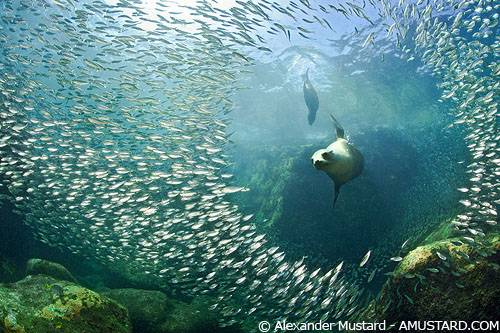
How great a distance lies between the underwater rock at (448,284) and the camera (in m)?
5.93

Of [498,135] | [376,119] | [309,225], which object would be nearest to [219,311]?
[309,225]

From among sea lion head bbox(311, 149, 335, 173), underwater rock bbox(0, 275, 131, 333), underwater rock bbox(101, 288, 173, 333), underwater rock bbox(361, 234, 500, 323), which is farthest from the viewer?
underwater rock bbox(101, 288, 173, 333)

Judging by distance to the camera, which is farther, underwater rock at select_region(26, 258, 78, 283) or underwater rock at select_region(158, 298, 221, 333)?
underwater rock at select_region(158, 298, 221, 333)

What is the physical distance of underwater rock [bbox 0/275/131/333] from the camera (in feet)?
16.0

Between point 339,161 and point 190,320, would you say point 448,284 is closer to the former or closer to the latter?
point 339,161

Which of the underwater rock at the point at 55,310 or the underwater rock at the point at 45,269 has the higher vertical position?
the underwater rock at the point at 55,310

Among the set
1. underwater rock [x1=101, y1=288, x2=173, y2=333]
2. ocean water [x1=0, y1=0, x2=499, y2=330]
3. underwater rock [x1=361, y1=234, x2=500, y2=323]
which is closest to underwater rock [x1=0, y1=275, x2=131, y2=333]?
ocean water [x1=0, y1=0, x2=499, y2=330]

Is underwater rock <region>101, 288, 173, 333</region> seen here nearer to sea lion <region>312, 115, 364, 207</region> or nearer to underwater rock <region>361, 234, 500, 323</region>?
underwater rock <region>361, 234, 500, 323</region>

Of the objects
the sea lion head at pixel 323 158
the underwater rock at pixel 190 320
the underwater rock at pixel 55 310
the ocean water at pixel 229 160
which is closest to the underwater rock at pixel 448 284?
the ocean water at pixel 229 160

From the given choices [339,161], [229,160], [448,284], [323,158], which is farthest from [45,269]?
[448,284]

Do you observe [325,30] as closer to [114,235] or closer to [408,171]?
[408,171]

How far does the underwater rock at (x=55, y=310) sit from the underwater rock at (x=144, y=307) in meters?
3.21

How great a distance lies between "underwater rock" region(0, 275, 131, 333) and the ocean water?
2.53 m

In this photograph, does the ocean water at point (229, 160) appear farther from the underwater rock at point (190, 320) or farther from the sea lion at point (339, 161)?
the sea lion at point (339, 161)
